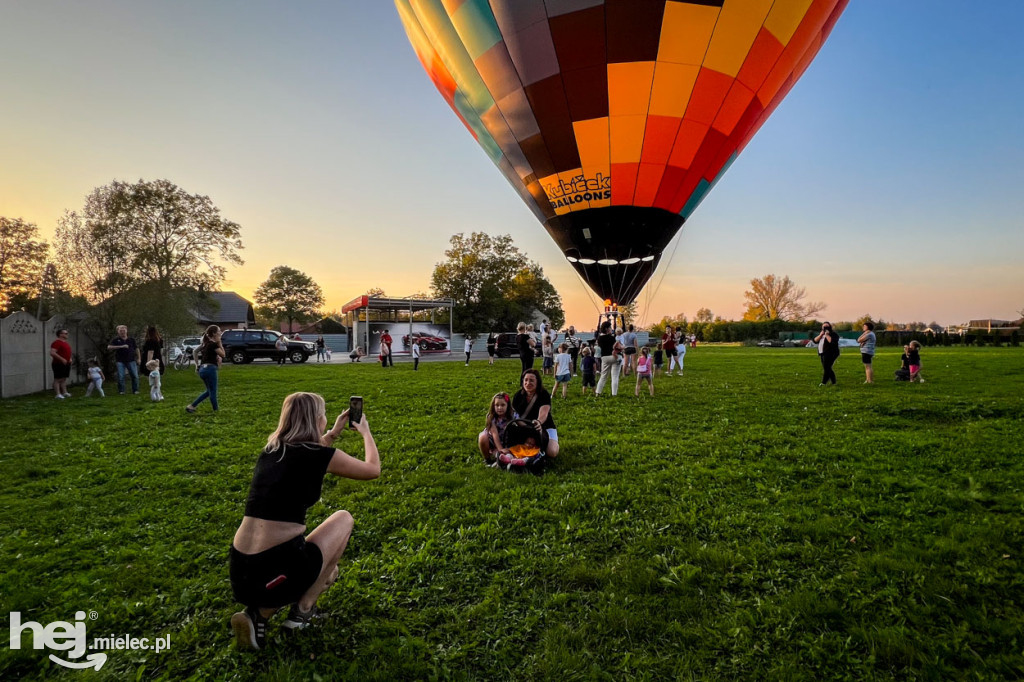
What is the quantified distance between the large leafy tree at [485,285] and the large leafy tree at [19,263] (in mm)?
29235

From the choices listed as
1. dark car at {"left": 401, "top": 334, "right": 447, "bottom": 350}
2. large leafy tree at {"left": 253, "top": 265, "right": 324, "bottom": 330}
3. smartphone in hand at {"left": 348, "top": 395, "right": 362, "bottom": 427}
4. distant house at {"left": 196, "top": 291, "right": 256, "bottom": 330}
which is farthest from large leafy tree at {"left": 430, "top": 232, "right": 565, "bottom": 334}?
smartphone in hand at {"left": 348, "top": 395, "right": 362, "bottom": 427}

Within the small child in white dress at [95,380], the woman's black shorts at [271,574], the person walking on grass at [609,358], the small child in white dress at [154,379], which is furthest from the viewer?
the small child in white dress at [95,380]

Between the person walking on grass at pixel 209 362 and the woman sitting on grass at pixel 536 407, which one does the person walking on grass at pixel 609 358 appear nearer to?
the woman sitting on grass at pixel 536 407

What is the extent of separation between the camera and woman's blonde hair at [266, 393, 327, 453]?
256 centimetres

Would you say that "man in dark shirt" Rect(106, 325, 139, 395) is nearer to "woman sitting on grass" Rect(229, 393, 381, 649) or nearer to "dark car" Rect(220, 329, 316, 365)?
"dark car" Rect(220, 329, 316, 365)

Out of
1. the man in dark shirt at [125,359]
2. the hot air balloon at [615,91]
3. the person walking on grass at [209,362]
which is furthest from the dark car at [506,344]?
the person walking on grass at [209,362]

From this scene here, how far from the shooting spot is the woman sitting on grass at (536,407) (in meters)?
5.60

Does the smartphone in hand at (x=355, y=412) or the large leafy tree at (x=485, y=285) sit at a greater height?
the large leafy tree at (x=485, y=285)

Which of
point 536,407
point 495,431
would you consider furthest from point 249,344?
point 536,407

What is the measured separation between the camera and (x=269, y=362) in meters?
26.6

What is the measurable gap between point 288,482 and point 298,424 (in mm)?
309

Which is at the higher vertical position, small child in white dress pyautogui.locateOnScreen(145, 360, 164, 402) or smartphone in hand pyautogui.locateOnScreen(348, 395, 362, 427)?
smartphone in hand pyautogui.locateOnScreen(348, 395, 362, 427)

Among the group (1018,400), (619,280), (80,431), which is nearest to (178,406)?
(80,431)

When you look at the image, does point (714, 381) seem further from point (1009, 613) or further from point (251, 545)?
point (251, 545)
